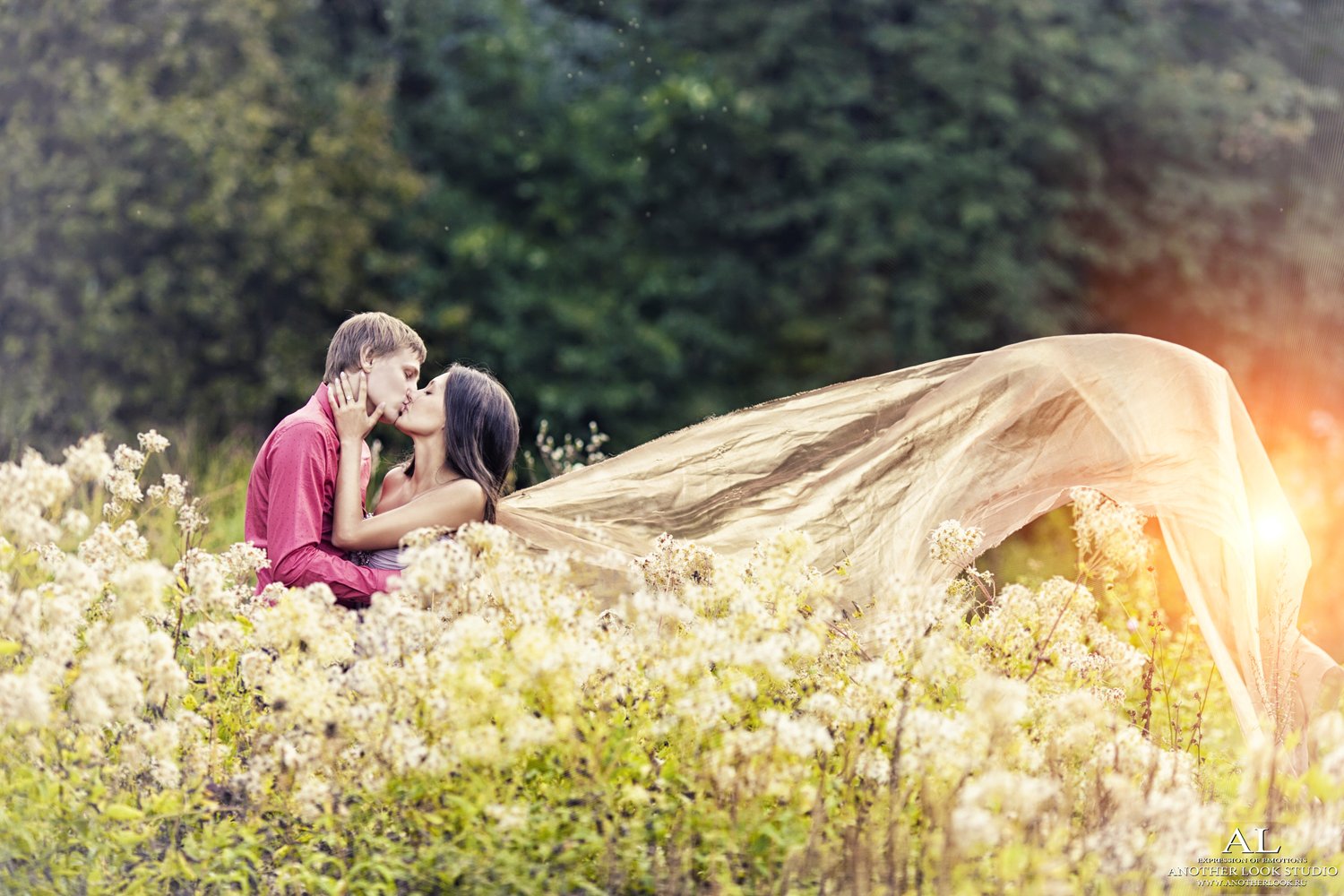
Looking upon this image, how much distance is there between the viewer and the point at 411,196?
14.9 m

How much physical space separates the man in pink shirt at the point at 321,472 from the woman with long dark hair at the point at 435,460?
58mm

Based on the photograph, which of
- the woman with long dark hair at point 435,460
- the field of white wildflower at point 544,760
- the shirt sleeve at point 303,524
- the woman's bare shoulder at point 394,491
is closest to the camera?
the field of white wildflower at point 544,760

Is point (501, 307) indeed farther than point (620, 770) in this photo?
Yes

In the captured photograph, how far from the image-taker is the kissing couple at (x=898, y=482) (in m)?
4.61

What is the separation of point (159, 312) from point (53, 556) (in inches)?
438

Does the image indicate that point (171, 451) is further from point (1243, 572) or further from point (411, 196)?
point (1243, 572)

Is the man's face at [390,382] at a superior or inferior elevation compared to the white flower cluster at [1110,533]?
superior

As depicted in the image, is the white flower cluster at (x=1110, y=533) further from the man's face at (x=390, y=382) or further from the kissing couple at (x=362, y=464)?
the man's face at (x=390, y=382)

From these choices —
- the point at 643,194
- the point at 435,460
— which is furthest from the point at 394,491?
the point at 643,194

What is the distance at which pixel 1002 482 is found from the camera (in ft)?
16.0

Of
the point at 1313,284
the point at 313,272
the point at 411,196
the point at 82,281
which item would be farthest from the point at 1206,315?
the point at 82,281

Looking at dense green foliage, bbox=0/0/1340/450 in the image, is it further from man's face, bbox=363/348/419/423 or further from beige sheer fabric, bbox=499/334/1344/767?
man's face, bbox=363/348/419/423

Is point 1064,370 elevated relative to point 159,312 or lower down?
lower down

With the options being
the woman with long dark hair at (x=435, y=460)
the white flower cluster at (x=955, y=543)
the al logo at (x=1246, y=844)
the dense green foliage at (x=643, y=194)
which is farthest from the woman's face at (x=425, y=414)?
the dense green foliage at (x=643, y=194)
